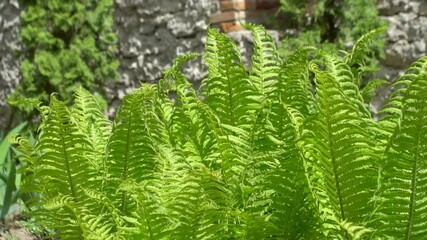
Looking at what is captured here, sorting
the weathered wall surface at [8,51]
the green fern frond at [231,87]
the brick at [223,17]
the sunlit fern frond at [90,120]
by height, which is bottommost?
the weathered wall surface at [8,51]

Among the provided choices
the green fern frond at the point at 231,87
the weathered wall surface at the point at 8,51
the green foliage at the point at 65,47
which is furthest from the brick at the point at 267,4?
the green fern frond at the point at 231,87

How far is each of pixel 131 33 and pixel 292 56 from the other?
6.39m

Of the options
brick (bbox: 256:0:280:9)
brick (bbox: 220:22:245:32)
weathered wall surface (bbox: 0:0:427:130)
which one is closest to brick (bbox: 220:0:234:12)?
weathered wall surface (bbox: 0:0:427:130)

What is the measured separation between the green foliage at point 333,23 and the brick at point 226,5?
1.45 feet

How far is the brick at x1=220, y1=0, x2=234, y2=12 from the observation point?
6.89 metres

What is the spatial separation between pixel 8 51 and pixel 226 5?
223 cm

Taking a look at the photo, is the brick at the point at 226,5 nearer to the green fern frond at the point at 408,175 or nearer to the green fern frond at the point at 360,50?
the green fern frond at the point at 360,50

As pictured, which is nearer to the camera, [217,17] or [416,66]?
[416,66]

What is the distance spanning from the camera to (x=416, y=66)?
47.9 inches

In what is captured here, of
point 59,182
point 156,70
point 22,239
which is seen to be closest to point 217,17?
point 156,70

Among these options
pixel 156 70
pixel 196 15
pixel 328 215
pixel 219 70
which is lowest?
pixel 156 70

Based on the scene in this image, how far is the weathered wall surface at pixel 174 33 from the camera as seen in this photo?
664 cm

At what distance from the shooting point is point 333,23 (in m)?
6.61

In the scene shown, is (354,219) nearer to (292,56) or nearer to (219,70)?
(292,56)
